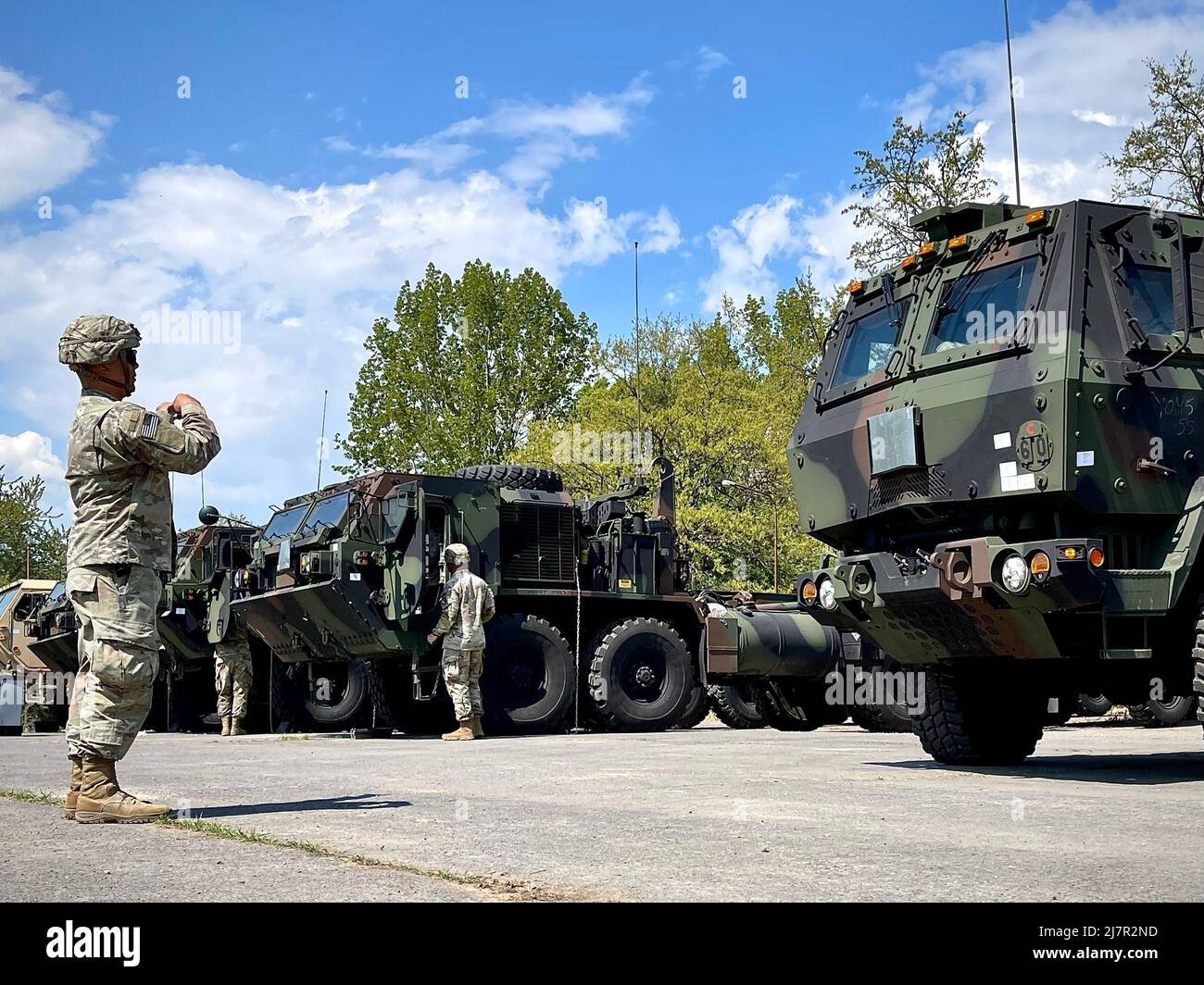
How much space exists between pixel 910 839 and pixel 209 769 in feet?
18.1

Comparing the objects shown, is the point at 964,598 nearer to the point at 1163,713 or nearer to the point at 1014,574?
the point at 1014,574

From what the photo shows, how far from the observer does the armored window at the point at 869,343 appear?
8664 millimetres

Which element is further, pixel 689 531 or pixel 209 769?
pixel 689 531

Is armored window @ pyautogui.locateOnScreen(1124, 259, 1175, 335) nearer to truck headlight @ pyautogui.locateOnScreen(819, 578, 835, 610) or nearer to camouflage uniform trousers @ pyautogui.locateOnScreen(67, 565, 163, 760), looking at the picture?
truck headlight @ pyautogui.locateOnScreen(819, 578, 835, 610)

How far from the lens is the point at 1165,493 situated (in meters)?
7.37

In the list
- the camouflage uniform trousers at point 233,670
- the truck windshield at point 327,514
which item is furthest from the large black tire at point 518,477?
the camouflage uniform trousers at point 233,670

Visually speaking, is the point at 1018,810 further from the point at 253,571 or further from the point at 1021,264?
the point at 253,571

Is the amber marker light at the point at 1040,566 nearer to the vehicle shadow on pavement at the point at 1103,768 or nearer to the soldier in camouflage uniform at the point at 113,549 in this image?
the vehicle shadow on pavement at the point at 1103,768

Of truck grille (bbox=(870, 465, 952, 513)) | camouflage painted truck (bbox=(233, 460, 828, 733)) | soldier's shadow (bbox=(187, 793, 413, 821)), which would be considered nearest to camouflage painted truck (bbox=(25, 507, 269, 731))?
camouflage painted truck (bbox=(233, 460, 828, 733))

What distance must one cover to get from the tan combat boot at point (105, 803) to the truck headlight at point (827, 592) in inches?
168

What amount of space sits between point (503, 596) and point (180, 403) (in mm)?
9597

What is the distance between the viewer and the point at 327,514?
1555cm
